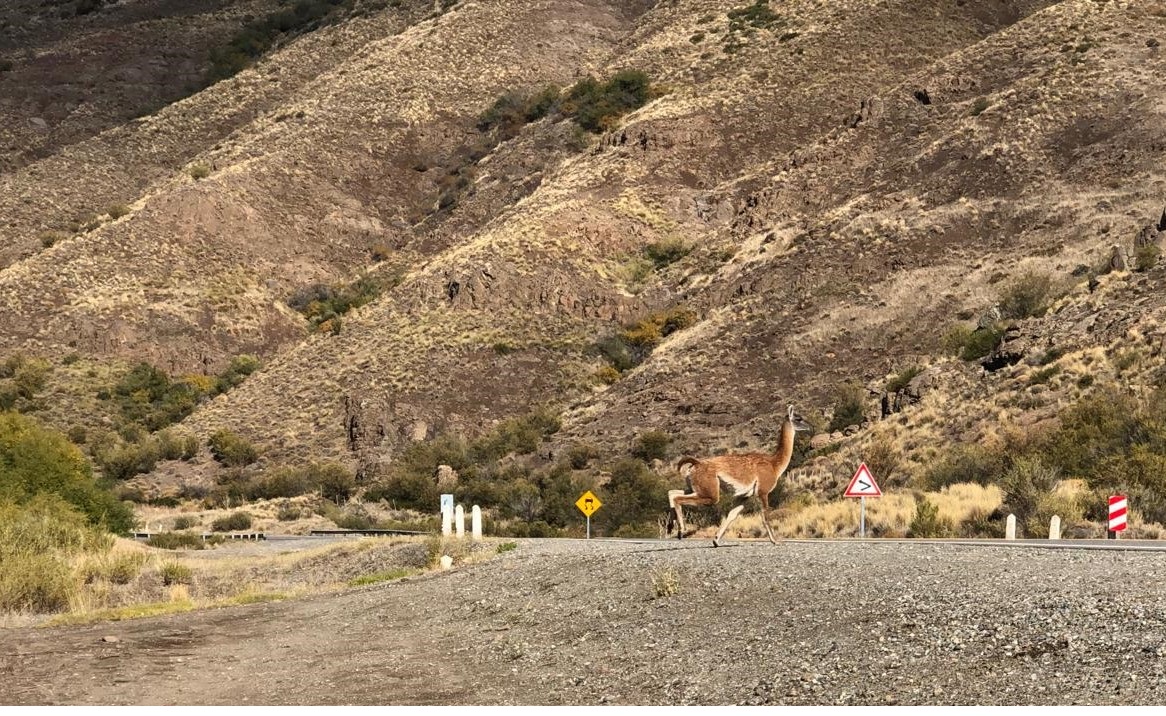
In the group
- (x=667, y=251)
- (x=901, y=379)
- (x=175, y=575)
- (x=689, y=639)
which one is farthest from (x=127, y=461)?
(x=689, y=639)

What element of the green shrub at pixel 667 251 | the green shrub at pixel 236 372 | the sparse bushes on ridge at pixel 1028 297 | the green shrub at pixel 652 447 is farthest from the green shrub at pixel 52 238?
the sparse bushes on ridge at pixel 1028 297

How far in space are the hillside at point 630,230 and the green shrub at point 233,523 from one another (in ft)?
24.5

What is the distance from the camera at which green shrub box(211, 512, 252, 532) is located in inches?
1992

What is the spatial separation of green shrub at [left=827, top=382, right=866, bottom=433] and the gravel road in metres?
24.3

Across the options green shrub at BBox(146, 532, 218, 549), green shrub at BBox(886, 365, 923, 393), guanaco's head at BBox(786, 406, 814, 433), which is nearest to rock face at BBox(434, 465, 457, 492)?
green shrub at BBox(146, 532, 218, 549)

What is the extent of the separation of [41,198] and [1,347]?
19.4 m

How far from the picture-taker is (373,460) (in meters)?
57.5

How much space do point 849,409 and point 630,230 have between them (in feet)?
83.8

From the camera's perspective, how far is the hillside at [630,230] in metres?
52.9

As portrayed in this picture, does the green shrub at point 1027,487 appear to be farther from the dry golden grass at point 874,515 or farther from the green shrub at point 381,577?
the green shrub at point 381,577

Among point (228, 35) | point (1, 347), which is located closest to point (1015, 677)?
point (1, 347)

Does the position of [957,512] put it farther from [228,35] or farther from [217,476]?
[228,35]

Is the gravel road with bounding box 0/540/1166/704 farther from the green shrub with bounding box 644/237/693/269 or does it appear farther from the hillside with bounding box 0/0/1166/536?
the green shrub with bounding box 644/237/693/269

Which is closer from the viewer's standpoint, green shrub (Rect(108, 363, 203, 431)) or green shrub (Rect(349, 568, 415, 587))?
green shrub (Rect(349, 568, 415, 587))
